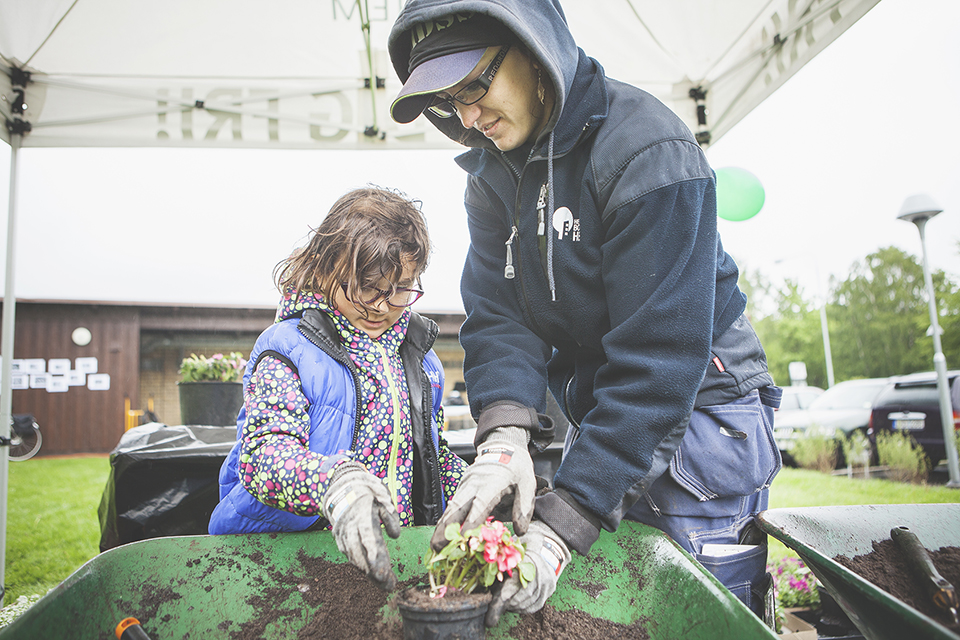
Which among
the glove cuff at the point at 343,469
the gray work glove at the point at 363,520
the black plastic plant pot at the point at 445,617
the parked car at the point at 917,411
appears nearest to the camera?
the black plastic plant pot at the point at 445,617

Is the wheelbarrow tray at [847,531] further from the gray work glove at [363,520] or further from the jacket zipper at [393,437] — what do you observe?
the jacket zipper at [393,437]

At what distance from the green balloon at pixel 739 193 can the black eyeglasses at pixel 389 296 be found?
110 inches

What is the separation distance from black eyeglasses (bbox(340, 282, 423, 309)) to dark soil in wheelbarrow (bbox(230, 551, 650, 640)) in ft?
2.43

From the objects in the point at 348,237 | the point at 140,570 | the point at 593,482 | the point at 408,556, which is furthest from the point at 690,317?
the point at 140,570

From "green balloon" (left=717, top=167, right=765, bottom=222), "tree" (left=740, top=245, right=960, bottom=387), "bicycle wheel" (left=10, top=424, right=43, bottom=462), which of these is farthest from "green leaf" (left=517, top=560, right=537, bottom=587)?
"tree" (left=740, top=245, right=960, bottom=387)

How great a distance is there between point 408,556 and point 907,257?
34742 millimetres

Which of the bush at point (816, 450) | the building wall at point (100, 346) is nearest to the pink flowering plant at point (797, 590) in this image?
the bush at point (816, 450)

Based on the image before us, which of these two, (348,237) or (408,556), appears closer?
(408,556)

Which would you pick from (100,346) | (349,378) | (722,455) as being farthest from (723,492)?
(100,346)

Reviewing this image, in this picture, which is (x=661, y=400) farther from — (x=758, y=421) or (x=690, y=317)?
(x=758, y=421)

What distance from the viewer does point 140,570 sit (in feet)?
3.53

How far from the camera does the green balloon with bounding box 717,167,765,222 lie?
142 inches

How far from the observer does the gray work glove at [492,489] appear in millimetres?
1011

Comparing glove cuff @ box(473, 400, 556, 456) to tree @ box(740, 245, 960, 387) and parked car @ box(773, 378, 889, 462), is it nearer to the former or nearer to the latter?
parked car @ box(773, 378, 889, 462)
